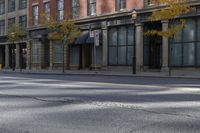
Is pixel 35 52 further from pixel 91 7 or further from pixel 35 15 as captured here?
pixel 91 7

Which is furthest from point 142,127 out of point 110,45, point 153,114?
point 110,45

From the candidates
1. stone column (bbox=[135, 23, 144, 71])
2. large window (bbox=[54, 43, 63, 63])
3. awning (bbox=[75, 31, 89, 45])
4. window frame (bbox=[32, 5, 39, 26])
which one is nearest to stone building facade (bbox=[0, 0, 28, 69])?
window frame (bbox=[32, 5, 39, 26])

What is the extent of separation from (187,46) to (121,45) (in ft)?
26.7

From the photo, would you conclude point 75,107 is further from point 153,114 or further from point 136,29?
point 136,29

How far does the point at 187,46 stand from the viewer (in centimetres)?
3462

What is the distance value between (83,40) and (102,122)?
34764mm

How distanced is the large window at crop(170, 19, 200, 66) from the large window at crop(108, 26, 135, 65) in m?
4.50

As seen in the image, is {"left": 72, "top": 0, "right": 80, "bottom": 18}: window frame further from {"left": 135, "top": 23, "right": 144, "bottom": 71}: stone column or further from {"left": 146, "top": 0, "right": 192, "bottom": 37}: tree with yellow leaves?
{"left": 146, "top": 0, "right": 192, "bottom": 37}: tree with yellow leaves

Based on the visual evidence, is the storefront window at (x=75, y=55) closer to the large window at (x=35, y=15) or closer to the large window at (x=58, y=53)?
the large window at (x=58, y=53)

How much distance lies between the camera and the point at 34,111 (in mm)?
11289

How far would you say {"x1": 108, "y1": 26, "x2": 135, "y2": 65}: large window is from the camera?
131 feet

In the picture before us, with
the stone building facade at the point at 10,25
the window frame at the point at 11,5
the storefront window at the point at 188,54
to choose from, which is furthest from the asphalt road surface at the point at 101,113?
the window frame at the point at 11,5

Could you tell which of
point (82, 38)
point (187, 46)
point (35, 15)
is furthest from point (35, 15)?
point (187, 46)

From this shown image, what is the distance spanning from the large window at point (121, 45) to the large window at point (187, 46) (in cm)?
450
